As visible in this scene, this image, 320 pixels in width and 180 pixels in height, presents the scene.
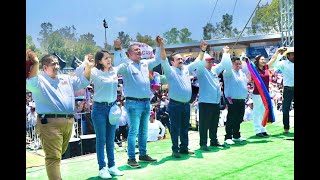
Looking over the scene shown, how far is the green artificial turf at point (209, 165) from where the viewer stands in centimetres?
427

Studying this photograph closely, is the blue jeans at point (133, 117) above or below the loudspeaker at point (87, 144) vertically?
above

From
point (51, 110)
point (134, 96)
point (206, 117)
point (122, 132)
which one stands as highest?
point (134, 96)

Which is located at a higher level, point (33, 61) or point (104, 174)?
point (33, 61)

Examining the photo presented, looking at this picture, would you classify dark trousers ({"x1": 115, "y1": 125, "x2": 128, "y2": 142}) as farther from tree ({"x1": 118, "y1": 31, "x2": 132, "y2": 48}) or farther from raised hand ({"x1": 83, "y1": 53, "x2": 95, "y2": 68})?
Answer: raised hand ({"x1": 83, "y1": 53, "x2": 95, "y2": 68})

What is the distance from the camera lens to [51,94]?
11.9 ft

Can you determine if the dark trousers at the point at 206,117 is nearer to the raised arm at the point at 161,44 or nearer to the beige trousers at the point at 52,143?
the raised arm at the point at 161,44

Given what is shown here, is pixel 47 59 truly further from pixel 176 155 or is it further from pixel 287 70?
pixel 287 70

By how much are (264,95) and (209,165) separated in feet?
8.25

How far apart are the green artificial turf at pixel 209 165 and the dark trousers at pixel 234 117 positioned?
0.25m

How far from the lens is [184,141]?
17.9 ft

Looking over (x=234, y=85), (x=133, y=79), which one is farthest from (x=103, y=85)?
(x=234, y=85)

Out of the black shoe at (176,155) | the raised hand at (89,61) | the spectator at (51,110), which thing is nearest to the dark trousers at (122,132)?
the black shoe at (176,155)
